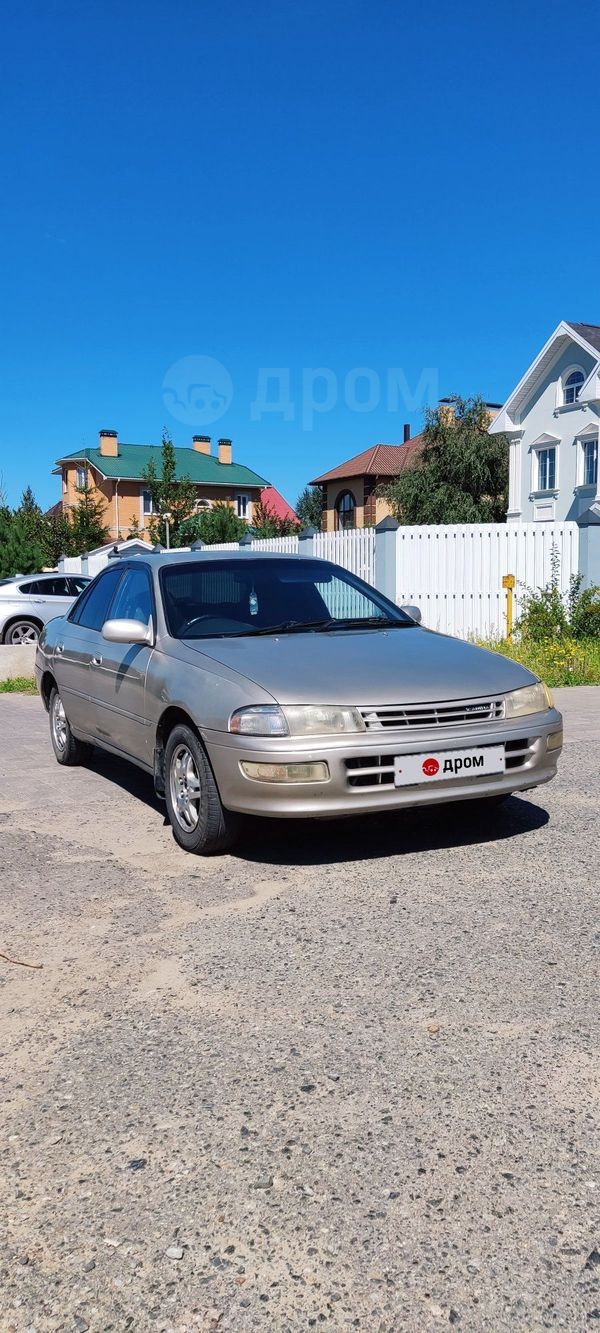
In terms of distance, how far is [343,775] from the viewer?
4543 mm

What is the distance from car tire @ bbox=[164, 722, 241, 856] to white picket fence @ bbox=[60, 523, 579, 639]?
433 inches

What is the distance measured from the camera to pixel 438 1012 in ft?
10.7

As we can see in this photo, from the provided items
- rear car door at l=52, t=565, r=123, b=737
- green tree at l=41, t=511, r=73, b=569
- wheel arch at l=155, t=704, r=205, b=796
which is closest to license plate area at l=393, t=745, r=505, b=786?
wheel arch at l=155, t=704, r=205, b=796

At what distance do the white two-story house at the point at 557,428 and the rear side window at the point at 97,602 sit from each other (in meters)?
28.6

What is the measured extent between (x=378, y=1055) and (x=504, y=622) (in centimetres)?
1351

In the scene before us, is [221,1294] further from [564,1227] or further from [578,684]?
[578,684]

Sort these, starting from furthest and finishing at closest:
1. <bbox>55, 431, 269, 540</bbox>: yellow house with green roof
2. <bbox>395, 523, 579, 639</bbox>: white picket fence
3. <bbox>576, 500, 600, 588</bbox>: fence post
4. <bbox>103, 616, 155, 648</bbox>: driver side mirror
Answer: <bbox>55, 431, 269, 540</bbox>: yellow house with green roof → <bbox>395, 523, 579, 639</bbox>: white picket fence → <bbox>576, 500, 600, 588</bbox>: fence post → <bbox>103, 616, 155, 648</bbox>: driver side mirror

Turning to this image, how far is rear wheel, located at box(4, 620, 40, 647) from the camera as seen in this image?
62.4 ft

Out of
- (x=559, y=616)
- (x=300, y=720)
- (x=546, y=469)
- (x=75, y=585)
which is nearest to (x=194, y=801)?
(x=300, y=720)

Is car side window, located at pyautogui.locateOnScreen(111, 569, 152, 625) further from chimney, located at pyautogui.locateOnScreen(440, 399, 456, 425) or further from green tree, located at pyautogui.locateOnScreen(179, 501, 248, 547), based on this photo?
chimney, located at pyautogui.locateOnScreen(440, 399, 456, 425)

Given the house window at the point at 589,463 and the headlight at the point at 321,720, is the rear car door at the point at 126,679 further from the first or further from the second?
the house window at the point at 589,463

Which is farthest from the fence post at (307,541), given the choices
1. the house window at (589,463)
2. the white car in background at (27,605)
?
the house window at (589,463)

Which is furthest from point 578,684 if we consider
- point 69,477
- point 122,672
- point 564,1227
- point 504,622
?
point 69,477

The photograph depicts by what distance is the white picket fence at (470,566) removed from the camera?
1595 cm
